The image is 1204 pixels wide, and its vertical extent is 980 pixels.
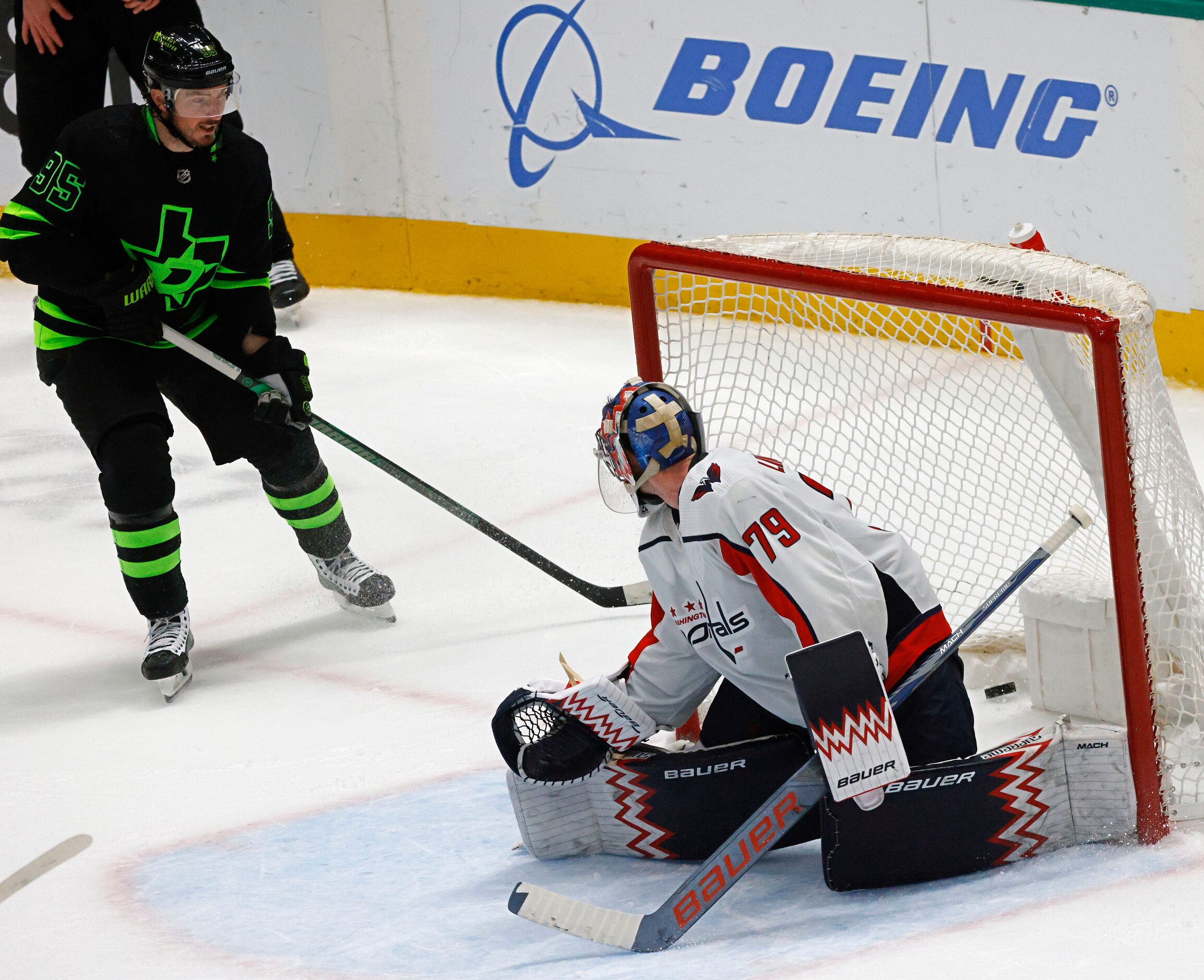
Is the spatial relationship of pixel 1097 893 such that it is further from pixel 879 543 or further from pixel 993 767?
pixel 879 543

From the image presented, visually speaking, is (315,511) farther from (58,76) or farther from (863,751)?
(863,751)

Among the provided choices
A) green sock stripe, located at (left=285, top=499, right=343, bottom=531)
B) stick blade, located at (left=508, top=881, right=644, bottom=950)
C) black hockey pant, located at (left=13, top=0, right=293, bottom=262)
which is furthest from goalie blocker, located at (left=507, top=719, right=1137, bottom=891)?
black hockey pant, located at (left=13, top=0, right=293, bottom=262)

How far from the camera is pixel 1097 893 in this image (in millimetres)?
2002

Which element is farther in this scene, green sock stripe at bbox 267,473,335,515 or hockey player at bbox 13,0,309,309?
hockey player at bbox 13,0,309,309

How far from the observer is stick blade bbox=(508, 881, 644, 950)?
6.74 ft

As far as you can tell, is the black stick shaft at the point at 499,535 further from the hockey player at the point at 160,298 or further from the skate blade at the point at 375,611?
the skate blade at the point at 375,611

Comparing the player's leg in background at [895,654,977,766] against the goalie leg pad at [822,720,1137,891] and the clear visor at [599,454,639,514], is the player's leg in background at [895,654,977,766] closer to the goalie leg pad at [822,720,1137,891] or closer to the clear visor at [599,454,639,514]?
the goalie leg pad at [822,720,1137,891]

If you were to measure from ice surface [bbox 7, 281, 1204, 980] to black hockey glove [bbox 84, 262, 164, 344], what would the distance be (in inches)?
27.3

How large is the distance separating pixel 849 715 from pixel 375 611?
168cm

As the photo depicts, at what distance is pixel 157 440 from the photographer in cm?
308

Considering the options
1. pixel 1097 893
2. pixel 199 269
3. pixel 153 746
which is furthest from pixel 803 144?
pixel 1097 893

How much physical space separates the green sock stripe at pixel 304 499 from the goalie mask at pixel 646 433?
134cm

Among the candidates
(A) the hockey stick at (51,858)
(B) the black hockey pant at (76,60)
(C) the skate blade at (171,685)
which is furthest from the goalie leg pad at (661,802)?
(B) the black hockey pant at (76,60)

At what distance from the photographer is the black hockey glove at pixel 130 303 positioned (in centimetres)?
299
